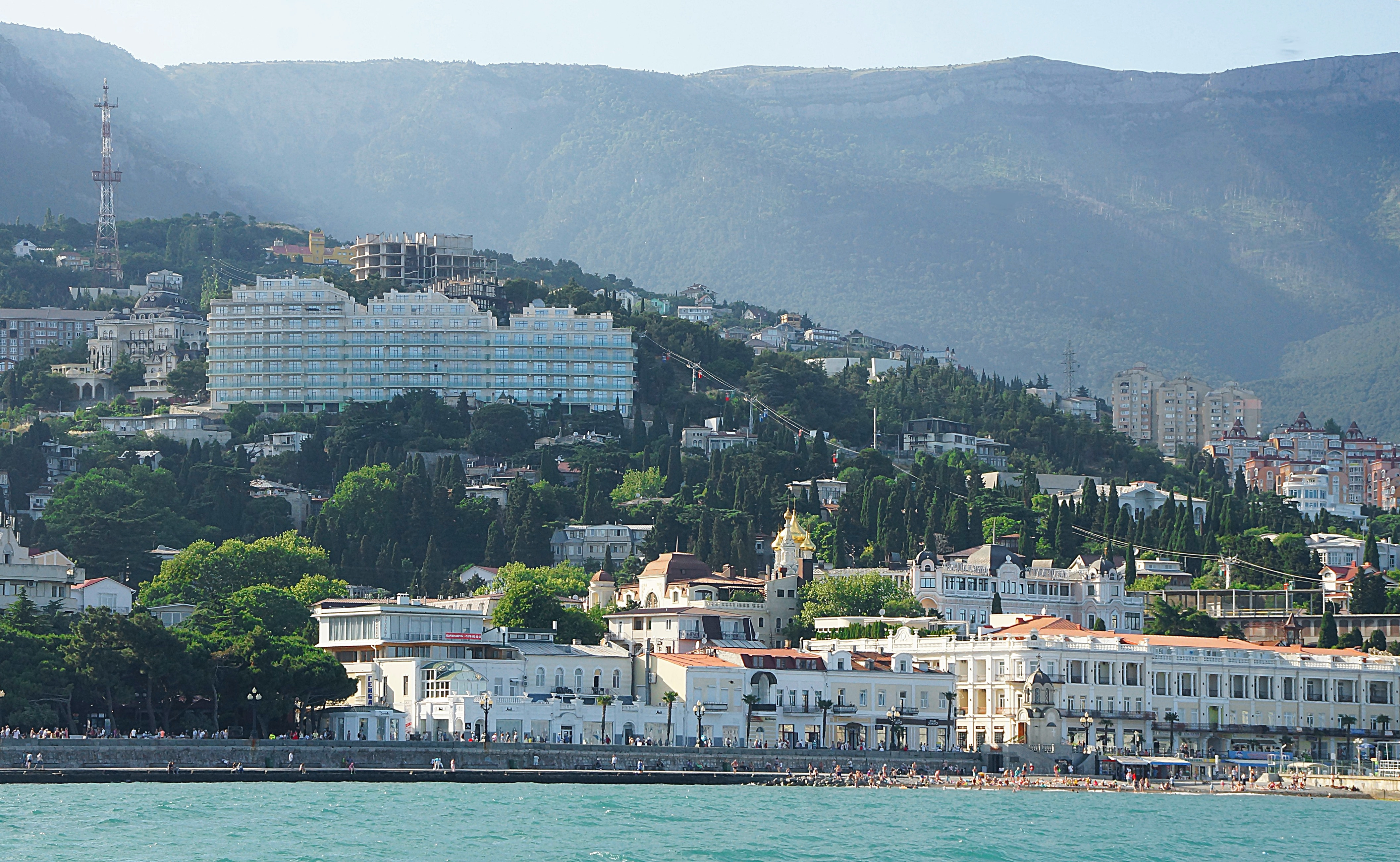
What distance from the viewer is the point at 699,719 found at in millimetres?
113562

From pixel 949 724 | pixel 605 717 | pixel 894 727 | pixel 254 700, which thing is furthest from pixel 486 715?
pixel 949 724

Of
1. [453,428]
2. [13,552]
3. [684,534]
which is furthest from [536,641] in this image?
[453,428]

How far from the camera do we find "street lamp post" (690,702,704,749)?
113 metres

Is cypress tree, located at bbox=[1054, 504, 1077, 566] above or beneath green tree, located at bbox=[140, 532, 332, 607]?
above

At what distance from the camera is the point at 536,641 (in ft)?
397

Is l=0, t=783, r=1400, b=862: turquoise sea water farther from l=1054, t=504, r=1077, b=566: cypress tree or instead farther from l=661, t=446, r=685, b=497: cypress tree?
l=661, t=446, r=685, b=497: cypress tree

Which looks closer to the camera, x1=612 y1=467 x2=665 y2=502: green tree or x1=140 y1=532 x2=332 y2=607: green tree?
x1=140 y1=532 x2=332 y2=607: green tree

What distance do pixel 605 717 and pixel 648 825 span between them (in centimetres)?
2781

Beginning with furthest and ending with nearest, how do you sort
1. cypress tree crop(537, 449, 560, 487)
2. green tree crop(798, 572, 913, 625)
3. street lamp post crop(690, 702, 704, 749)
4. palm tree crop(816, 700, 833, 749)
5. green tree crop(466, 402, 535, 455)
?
1. green tree crop(466, 402, 535, 455)
2. cypress tree crop(537, 449, 560, 487)
3. green tree crop(798, 572, 913, 625)
4. palm tree crop(816, 700, 833, 749)
5. street lamp post crop(690, 702, 704, 749)

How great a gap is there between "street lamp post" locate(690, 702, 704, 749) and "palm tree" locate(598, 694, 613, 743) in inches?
170

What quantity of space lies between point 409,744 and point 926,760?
992 inches

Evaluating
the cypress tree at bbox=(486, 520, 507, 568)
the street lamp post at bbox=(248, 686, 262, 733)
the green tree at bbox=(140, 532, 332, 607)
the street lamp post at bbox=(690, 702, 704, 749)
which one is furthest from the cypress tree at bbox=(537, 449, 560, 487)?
the street lamp post at bbox=(248, 686, 262, 733)

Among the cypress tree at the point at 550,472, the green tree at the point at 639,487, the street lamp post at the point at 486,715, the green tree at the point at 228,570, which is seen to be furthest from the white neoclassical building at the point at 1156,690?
the cypress tree at the point at 550,472

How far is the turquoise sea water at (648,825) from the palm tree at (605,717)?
29.2ft
